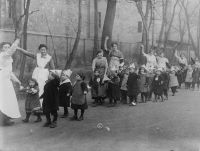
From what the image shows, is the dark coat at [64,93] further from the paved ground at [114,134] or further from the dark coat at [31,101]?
the dark coat at [31,101]

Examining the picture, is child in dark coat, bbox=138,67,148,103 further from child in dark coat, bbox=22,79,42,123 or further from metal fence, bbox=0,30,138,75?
metal fence, bbox=0,30,138,75

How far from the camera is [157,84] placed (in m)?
10.9

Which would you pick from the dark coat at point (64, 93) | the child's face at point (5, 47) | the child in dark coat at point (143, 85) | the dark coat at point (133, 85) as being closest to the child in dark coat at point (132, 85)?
the dark coat at point (133, 85)

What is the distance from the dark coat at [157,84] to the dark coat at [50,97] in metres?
4.73

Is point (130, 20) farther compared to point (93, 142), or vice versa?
point (130, 20)

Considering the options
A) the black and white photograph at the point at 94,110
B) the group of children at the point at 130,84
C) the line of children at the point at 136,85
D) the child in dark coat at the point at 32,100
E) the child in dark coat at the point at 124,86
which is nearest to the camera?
the black and white photograph at the point at 94,110

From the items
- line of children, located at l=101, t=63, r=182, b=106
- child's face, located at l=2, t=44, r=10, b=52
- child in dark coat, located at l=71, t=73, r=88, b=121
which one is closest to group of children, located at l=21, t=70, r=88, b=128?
child in dark coat, located at l=71, t=73, r=88, b=121

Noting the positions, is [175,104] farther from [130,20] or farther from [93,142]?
[130,20]

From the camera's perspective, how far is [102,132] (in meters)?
6.46

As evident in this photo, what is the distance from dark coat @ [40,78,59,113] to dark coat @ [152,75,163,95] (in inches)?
186

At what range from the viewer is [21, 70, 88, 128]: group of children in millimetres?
6766

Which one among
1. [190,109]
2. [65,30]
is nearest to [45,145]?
[190,109]

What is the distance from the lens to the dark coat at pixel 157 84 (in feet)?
35.5

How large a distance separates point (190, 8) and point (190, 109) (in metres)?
19.9
